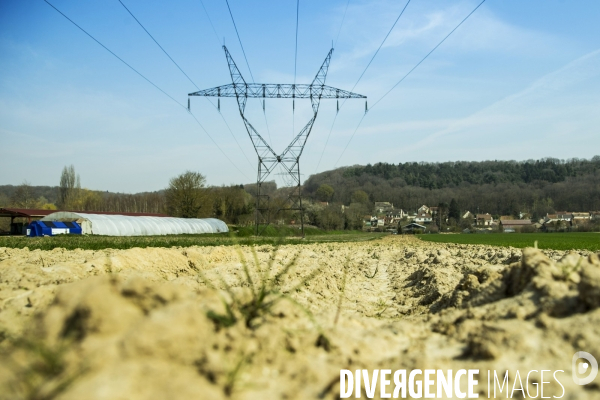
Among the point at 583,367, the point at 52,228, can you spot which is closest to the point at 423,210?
the point at 52,228

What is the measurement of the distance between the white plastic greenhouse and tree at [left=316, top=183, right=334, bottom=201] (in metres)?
61.1

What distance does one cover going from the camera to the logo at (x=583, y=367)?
9.25 feet

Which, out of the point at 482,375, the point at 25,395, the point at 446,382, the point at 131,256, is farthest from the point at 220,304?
the point at 131,256

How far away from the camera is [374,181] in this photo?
522 ft

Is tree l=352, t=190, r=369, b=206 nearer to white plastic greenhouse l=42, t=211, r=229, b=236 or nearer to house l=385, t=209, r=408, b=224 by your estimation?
house l=385, t=209, r=408, b=224

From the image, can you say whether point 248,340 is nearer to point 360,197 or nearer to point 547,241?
point 547,241

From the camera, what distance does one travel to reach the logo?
9.25 feet

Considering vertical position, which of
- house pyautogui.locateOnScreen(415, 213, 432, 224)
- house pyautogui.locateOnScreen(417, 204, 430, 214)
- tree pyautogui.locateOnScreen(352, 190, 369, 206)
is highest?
tree pyautogui.locateOnScreen(352, 190, 369, 206)

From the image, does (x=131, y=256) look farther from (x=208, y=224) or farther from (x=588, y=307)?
(x=208, y=224)

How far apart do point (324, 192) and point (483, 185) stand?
7453cm

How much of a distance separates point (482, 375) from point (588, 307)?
1235mm

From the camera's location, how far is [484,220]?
138 m

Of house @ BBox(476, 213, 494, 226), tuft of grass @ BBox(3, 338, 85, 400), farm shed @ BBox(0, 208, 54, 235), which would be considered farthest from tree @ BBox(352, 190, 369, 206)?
tuft of grass @ BBox(3, 338, 85, 400)

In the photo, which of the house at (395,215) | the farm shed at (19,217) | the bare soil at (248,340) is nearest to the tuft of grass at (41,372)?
the bare soil at (248,340)
